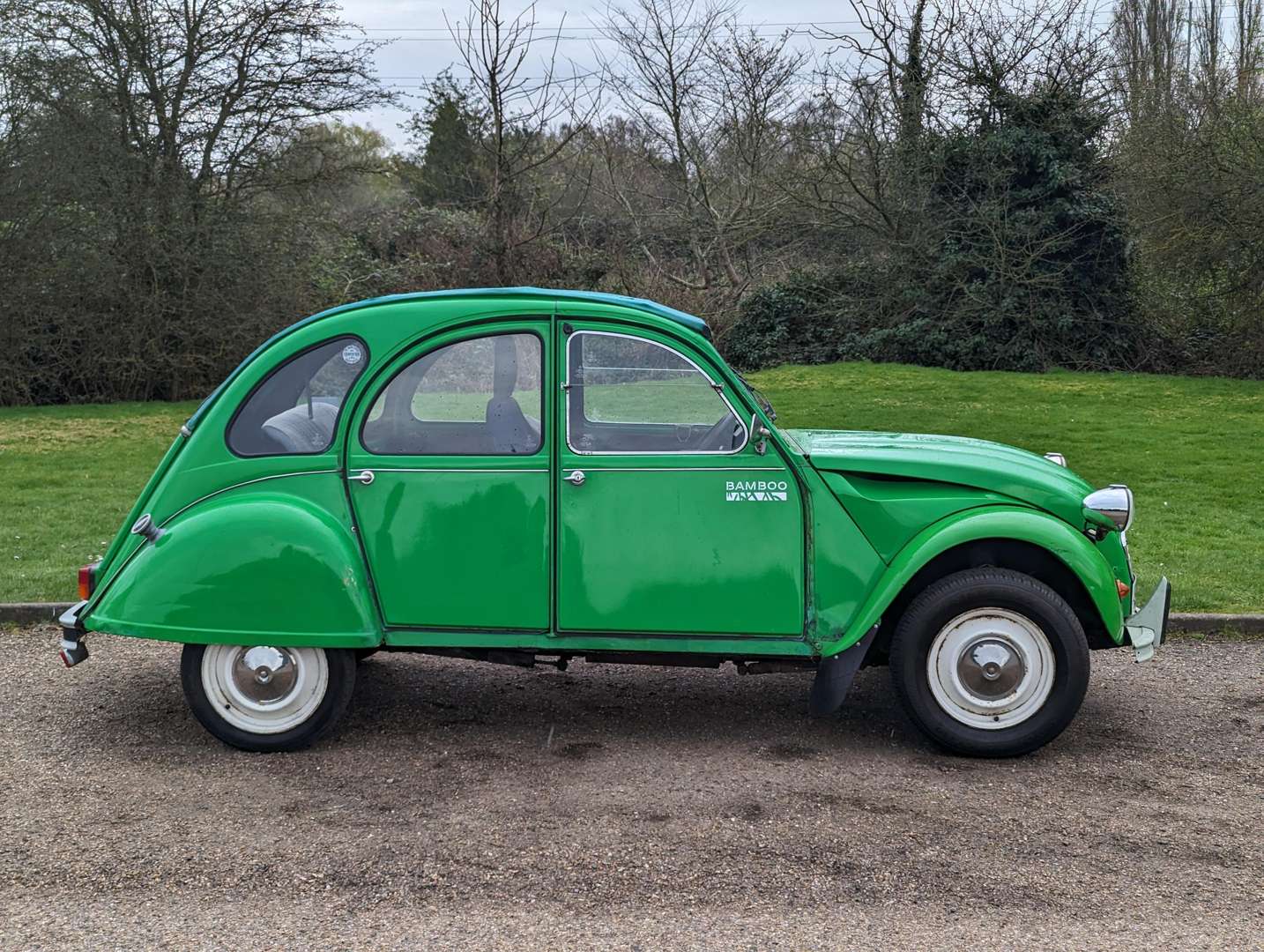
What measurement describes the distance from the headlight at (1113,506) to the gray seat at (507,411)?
7.69 feet

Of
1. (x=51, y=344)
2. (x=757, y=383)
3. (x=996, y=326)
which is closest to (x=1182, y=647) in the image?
(x=757, y=383)

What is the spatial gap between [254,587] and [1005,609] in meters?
3.01

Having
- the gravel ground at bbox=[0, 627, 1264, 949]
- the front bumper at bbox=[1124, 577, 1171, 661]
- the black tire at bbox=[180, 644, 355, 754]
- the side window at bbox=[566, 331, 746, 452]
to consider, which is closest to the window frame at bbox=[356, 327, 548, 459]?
the side window at bbox=[566, 331, 746, 452]

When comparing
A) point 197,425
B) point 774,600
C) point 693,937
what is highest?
point 197,425

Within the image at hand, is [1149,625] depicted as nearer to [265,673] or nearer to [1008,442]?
Answer: [265,673]

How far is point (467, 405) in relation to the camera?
500cm

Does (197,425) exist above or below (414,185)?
below

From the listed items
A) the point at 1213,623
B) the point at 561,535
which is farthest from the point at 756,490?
the point at 1213,623

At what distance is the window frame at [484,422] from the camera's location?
4.93m

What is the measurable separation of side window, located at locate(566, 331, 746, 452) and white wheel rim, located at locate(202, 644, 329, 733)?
1.45m

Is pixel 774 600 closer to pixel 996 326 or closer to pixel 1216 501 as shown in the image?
pixel 1216 501

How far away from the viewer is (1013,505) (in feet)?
16.4

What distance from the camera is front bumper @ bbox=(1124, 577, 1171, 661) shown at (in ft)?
16.5

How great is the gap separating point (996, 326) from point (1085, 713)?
18.9 meters
